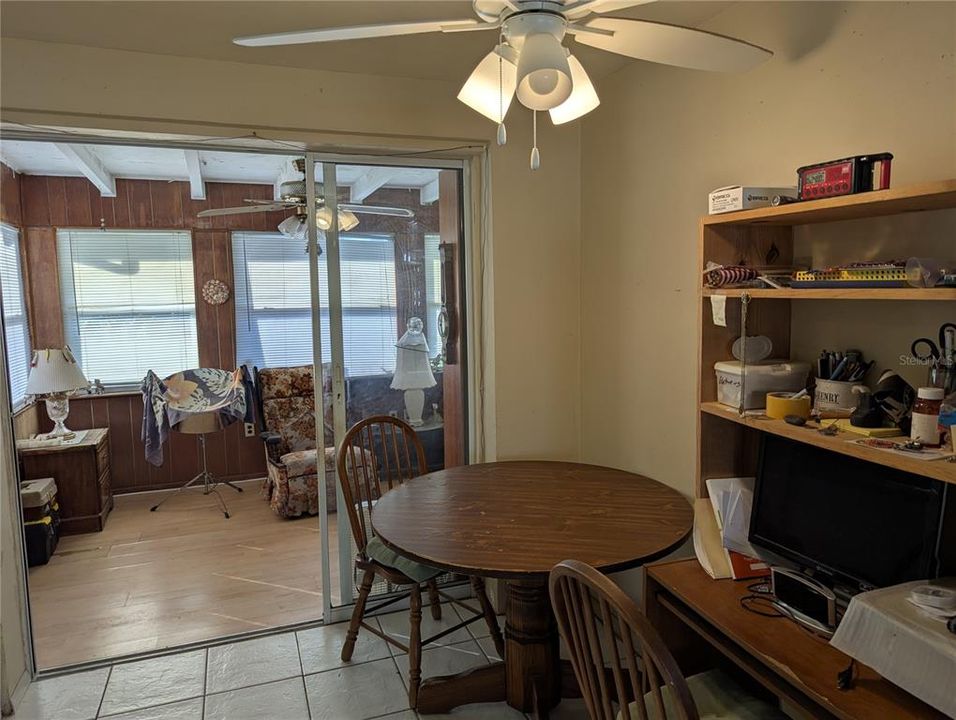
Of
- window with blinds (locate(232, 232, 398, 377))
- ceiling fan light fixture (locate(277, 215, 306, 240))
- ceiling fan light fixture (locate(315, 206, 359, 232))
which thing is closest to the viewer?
ceiling fan light fixture (locate(315, 206, 359, 232))

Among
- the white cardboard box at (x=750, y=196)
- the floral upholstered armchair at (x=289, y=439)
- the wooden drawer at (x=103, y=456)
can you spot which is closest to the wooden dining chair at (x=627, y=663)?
the white cardboard box at (x=750, y=196)

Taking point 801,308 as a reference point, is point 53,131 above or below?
above

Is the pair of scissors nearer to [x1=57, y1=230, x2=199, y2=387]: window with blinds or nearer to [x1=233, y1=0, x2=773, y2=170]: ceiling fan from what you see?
[x1=233, y1=0, x2=773, y2=170]: ceiling fan

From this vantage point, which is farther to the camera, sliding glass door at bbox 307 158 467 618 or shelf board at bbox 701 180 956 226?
sliding glass door at bbox 307 158 467 618

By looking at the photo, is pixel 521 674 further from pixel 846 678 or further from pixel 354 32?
pixel 354 32

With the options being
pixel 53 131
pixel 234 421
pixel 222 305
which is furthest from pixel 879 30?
pixel 222 305

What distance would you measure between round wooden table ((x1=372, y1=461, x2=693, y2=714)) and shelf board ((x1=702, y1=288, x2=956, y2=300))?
714mm

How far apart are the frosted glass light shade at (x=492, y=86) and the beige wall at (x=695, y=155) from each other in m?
0.87

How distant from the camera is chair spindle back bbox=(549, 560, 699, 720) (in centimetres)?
106

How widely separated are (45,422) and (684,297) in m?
4.54

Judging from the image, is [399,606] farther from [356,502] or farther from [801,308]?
[801,308]

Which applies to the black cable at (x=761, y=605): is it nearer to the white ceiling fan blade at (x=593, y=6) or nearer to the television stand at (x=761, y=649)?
the television stand at (x=761, y=649)

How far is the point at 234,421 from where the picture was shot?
15.4 feet

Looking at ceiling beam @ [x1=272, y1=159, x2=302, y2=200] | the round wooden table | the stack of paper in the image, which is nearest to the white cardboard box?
the stack of paper
